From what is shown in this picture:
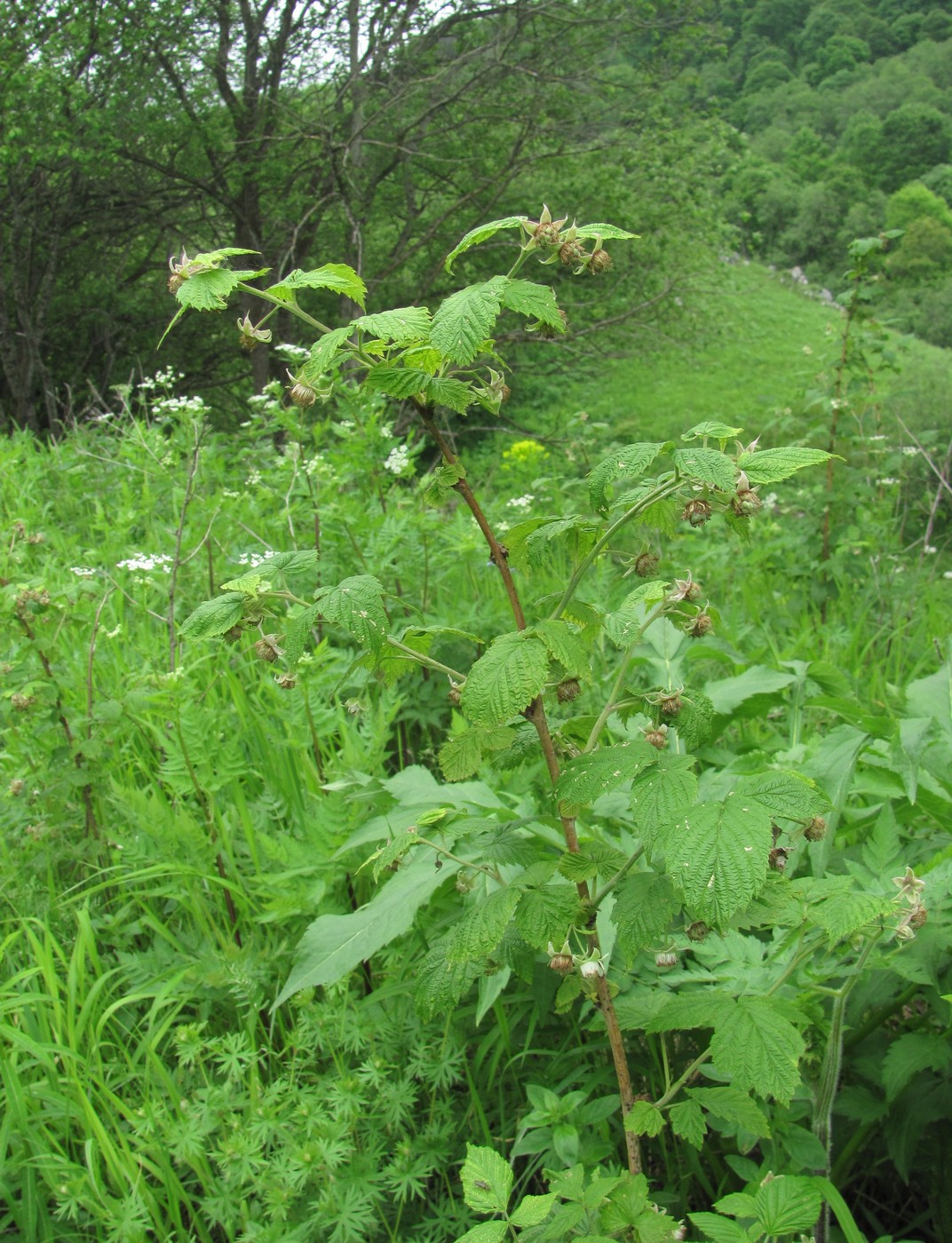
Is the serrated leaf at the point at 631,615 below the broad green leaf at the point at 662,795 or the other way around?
the other way around

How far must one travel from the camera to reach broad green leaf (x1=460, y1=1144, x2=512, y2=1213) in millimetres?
970

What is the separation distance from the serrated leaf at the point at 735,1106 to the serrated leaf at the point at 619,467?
658 mm

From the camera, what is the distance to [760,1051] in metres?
0.98

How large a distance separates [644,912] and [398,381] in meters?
0.61

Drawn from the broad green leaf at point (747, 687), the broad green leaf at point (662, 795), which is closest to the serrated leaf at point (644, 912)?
the broad green leaf at point (662, 795)

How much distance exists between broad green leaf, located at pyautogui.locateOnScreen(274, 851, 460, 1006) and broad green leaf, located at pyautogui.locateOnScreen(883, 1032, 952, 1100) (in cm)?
63

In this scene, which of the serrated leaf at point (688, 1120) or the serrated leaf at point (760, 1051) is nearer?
the serrated leaf at point (760, 1051)

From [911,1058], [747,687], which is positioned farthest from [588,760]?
[747,687]

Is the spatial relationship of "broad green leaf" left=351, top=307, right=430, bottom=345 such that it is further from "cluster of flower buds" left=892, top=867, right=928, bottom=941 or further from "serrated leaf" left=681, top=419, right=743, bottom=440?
"cluster of flower buds" left=892, top=867, right=928, bottom=941

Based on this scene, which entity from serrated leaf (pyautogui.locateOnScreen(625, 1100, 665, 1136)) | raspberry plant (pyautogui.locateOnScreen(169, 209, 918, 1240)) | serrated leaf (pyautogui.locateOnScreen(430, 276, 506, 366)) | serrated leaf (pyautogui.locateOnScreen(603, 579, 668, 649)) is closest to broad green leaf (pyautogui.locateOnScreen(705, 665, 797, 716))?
raspberry plant (pyautogui.locateOnScreen(169, 209, 918, 1240))

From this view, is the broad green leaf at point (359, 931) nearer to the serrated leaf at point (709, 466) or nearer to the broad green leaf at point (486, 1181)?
the broad green leaf at point (486, 1181)

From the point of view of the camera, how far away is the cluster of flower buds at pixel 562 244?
948mm

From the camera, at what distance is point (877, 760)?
1726 millimetres

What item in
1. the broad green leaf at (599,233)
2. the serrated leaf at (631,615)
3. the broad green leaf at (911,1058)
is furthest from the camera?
the broad green leaf at (911,1058)
